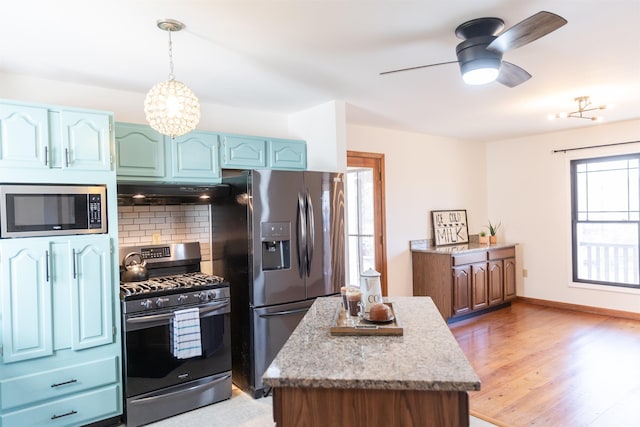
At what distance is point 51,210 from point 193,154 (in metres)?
1.09

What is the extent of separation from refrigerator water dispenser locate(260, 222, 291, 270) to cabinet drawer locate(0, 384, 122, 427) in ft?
4.42

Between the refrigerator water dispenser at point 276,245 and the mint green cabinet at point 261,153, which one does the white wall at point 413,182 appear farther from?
the refrigerator water dispenser at point 276,245

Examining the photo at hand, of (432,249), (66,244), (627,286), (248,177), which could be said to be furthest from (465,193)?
(66,244)

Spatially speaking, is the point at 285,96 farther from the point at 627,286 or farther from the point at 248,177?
the point at 627,286

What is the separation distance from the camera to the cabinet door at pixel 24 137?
7.91 feet

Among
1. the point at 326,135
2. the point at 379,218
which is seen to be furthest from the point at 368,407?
the point at 379,218

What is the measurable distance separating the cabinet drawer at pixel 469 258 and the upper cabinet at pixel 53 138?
12.7 ft

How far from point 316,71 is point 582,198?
14.7 ft

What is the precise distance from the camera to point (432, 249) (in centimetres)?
532

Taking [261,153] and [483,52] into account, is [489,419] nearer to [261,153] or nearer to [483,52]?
[483,52]

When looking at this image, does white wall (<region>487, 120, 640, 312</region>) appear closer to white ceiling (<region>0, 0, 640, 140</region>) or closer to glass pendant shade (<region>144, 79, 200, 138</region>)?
white ceiling (<region>0, 0, 640, 140</region>)

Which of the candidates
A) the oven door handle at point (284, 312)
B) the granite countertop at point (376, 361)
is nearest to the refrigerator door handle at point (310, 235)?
the oven door handle at point (284, 312)

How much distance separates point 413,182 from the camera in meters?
5.40

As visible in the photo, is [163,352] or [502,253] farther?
[502,253]
